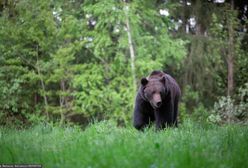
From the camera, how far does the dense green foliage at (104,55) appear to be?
1873cm

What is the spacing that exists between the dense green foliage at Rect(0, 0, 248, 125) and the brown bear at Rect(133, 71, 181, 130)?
8908 mm

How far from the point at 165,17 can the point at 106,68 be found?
4088mm

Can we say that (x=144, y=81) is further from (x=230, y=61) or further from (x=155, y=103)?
(x=230, y=61)

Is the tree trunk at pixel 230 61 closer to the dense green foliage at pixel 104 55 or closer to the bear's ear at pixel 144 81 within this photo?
the dense green foliage at pixel 104 55

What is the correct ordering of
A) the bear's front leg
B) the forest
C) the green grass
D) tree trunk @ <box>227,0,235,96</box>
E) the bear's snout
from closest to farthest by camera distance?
1. the green grass
2. the bear's snout
3. the bear's front leg
4. the forest
5. tree trunk @ <box>227,0,235,96</box>

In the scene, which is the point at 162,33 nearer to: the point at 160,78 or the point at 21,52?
the point at 21,52

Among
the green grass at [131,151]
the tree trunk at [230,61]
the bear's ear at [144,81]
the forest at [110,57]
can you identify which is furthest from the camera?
the tree trunk at [230,61]

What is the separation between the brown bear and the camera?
766 cm

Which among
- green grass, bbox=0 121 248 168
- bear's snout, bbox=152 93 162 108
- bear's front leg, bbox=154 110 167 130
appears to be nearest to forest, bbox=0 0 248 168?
bear's front leg, bbox=154 110 167 130

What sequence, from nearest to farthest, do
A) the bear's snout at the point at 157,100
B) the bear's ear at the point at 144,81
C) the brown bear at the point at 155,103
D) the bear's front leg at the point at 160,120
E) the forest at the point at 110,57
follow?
the bear's snout at the point at 157,100 < the brown bear at the point at 155,103 < the bear's front leg at the point at 160,120 < the bear's ear at the point at 144,81 < the forest at the point at 110,57

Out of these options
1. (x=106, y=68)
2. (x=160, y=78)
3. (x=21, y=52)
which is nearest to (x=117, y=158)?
(x=160, y=78)

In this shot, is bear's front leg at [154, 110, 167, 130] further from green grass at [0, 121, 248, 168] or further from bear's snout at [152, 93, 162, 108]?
green grass at [0, 121, 248, 168]

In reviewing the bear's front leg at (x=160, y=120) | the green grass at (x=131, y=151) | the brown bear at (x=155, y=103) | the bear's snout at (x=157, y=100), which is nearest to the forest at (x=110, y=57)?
the brown bear at (x=155, y=103)

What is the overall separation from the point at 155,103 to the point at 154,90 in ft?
0.84
